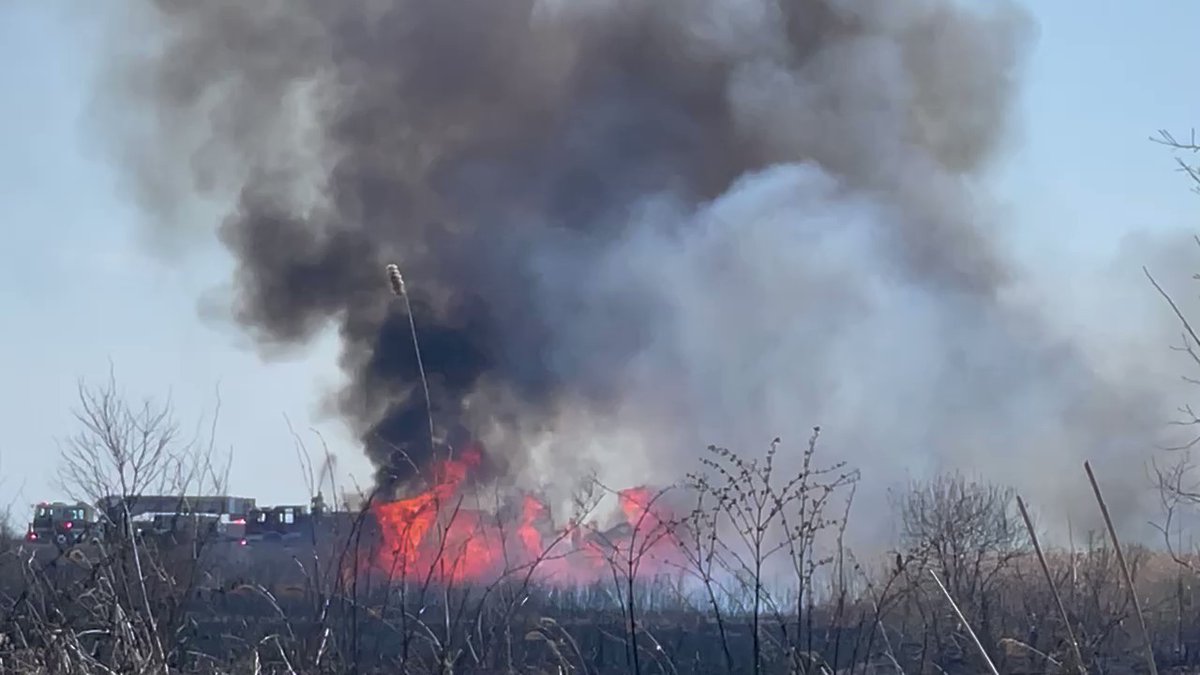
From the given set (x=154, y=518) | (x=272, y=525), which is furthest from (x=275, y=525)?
(x=154, y=518)

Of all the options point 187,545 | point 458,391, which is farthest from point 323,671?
point 458,391

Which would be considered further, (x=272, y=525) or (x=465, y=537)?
(x=272, y=525)

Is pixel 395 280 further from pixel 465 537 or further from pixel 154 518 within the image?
pixel 154 518

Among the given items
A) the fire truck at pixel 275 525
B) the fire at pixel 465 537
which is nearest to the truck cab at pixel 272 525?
the fire truck at pixel 275 525

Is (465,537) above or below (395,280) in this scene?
below

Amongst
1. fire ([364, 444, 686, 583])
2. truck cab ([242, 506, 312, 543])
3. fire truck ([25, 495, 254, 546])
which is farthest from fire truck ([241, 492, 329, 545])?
fire truck ([25, 495, 254, 546])

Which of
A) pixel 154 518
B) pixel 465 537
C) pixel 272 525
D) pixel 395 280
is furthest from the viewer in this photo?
pixel 272 525

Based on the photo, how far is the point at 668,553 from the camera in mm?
25531

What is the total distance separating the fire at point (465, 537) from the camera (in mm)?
5695

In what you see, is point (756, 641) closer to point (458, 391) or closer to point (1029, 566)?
point (1029, 566)

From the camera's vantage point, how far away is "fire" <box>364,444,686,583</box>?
570 cm

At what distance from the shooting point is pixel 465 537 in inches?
269

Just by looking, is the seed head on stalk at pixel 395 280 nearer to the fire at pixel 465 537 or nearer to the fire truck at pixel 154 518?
the fire at pixel 465 537

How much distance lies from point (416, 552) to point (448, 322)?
29.8 metres
